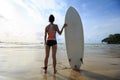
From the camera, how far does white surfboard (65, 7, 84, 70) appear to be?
7324 millimetres

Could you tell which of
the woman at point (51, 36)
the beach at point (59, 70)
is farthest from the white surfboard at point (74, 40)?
the woman at point (51, 36)

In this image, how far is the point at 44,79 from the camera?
18.6ft

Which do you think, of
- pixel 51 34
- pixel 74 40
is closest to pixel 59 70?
pixel 74 40

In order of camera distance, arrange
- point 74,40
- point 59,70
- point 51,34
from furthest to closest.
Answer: point 74,40 → point 59,70 → point 51,34

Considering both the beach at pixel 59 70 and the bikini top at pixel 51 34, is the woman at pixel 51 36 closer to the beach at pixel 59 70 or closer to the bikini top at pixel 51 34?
the bikini top at pixel 51 34

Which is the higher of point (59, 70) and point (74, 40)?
point (74, 40)

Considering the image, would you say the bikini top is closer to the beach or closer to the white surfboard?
the white surfboard

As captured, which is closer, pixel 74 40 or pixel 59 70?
pixel 59 70

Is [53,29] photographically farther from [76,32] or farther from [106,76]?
[106,76]

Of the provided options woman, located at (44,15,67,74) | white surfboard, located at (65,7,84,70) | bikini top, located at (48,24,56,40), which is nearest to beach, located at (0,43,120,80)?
white surfboard, located at (65,7,84,70)

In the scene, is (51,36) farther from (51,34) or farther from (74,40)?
(74,40)

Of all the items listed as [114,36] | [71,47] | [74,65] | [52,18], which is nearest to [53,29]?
[52,18]

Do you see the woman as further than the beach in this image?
Yes

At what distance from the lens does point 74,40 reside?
7.41 meters
